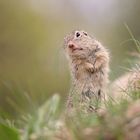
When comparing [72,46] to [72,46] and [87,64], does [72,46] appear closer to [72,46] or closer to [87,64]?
[72,46]

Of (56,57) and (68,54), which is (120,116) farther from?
(68,54)

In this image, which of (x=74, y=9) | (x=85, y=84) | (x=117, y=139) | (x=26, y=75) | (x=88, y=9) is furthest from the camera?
(x=74, y=9)

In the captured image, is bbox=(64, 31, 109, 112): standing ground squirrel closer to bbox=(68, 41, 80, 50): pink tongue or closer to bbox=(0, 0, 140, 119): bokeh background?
bbox=(68, 41, 80, 50): pink tongue

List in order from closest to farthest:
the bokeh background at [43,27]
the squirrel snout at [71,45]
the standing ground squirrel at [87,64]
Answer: the standing ground squirrel at [87,64]
the squirrel snout at [71,45]
the bokeh background at [43,27]

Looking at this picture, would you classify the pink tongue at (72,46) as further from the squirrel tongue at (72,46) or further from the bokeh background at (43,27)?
the bokeh background at (43,27)

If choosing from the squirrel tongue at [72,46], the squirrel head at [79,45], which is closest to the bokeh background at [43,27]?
the squirrel head at [79,45]

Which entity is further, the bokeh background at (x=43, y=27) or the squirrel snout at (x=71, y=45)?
the bokeh background at (x=43, y=27)

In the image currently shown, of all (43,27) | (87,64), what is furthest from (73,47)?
(43,27)

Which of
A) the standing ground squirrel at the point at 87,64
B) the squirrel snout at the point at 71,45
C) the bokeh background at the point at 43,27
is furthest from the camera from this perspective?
the bokeh background at the point at 43,27

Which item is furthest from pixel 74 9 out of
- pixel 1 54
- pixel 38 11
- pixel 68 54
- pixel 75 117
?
pixel 75 117
